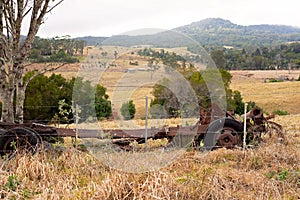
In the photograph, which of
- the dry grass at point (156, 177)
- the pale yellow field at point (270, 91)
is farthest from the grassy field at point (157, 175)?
the pale yellow field at point (270, 91)

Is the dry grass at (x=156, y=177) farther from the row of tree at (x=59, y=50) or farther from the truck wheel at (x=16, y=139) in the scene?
the row of tree at (x=59, y=50)

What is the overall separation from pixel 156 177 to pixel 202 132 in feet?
10.9

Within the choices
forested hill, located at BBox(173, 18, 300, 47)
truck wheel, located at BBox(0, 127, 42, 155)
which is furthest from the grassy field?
forested hill, located at BBox(173, 18, 300, 47)

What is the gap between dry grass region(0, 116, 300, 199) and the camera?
14.9 ft

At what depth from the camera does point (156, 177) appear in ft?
15.6

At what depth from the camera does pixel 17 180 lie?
5.06 meters

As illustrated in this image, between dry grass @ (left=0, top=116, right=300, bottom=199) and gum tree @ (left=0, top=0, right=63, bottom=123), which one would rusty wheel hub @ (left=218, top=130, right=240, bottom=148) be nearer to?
dry grass @ (left=0, top=116, right=300, bottom=199)

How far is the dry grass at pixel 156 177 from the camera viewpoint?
14.9ft

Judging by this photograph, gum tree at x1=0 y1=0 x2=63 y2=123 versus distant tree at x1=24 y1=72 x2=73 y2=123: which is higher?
gum tree at x1=0 y1=0 x2=63 y2=123

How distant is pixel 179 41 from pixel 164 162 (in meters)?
2.83

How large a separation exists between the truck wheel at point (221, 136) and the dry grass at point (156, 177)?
87 cm

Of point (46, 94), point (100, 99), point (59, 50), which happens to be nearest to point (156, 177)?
point (59, 50)

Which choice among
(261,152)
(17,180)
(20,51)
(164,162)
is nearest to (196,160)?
(164,162)

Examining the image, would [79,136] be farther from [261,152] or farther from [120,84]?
[261,152]
